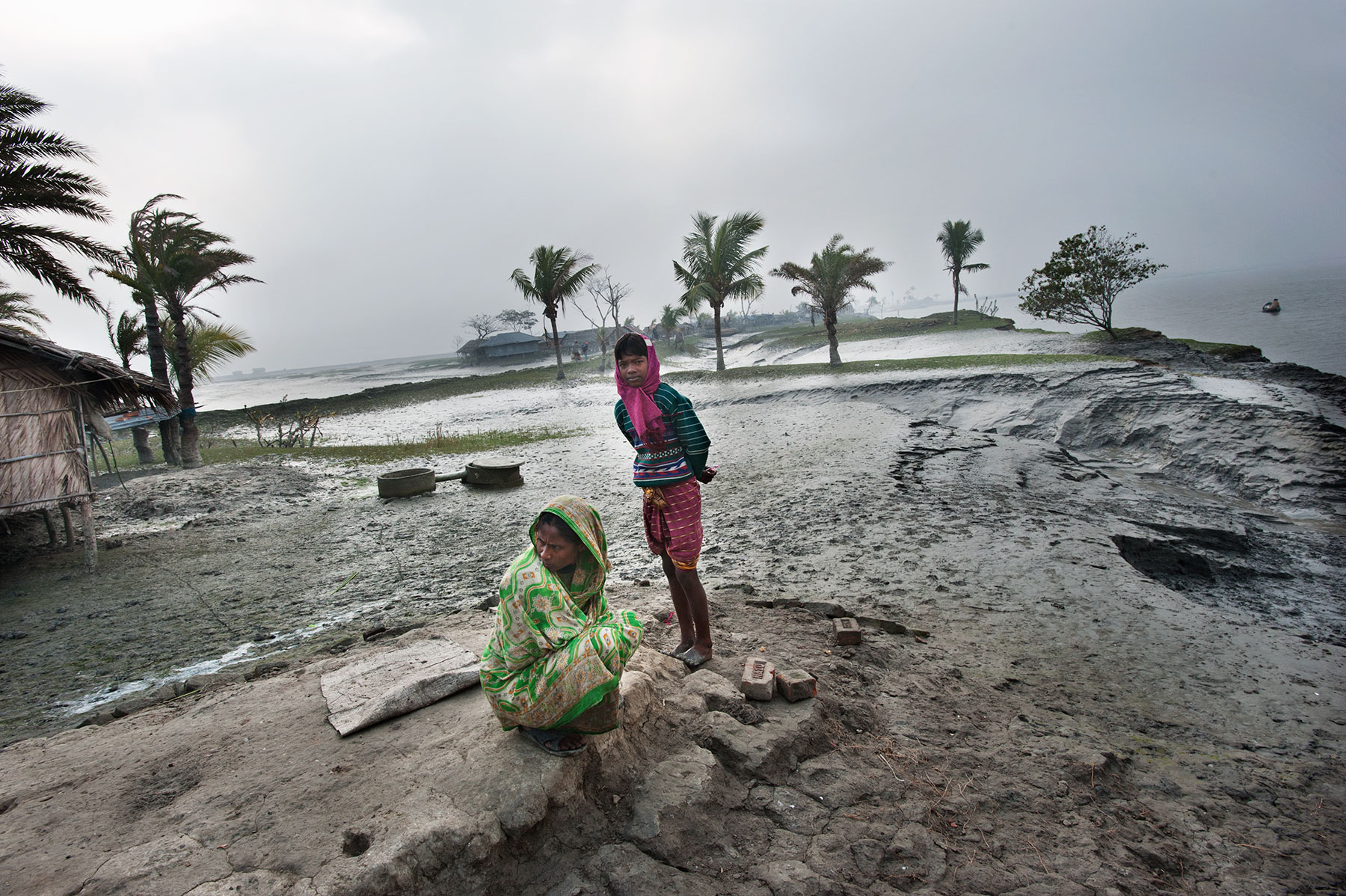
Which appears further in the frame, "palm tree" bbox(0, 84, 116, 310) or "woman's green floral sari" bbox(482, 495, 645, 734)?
"palm tree" bbox(0, 84, 116, 310)

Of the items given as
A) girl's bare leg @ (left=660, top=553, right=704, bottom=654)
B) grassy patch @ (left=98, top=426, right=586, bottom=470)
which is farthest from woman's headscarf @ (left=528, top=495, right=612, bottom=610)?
grassy patch @ (left=98, top=426, right=586, bottom=470)

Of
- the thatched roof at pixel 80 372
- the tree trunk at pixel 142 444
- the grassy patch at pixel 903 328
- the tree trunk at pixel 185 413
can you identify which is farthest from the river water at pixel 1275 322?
the tree trunk at pixel 142 444

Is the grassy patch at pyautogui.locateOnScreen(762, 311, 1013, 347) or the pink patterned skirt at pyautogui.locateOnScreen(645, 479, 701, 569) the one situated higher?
the grassy patch at pyautogui.locateOnScreen(762, 311, 1013, 347)

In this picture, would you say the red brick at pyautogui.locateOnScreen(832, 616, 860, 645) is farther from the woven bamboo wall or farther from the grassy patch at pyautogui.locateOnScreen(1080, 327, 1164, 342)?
the grassy patch at pyautogui.locateOnScreen(1080, 327, 1164, 342)

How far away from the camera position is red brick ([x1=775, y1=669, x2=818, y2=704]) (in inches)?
126

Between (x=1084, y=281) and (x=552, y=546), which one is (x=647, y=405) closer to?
(x=552, y=546)

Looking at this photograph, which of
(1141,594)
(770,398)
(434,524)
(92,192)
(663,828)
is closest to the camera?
(663,828)

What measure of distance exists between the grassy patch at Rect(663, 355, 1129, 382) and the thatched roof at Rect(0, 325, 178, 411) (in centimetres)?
1643

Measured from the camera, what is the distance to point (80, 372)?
24.6ft

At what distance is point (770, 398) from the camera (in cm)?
1770

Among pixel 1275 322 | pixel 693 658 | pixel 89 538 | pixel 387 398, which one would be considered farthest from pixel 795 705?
pixel 387 398

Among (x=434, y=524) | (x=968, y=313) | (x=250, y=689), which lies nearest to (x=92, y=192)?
(x=434, y=524)

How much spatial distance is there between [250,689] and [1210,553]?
7.90 metres

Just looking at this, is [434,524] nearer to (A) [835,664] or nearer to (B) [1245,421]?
(A) [835,664]
